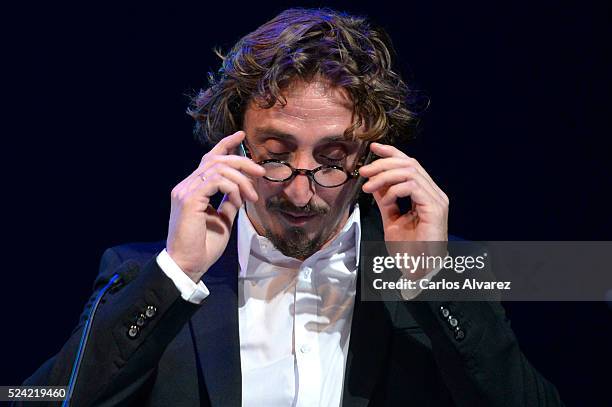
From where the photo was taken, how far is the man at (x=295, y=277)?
7.43 feet

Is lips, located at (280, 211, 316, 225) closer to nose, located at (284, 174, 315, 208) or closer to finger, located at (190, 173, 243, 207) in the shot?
nose, located at (284, 174, 315, 208)

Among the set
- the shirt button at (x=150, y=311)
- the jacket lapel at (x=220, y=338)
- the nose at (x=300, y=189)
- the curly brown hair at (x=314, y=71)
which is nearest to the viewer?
the shirt button at (x=150, y=311)

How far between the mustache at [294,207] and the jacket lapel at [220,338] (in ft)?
0.74

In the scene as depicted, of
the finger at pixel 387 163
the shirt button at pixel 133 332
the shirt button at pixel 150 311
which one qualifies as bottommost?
the shirt button at pixel 133 332

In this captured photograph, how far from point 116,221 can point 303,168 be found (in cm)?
93

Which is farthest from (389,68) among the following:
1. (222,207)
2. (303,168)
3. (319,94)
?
(222,207)

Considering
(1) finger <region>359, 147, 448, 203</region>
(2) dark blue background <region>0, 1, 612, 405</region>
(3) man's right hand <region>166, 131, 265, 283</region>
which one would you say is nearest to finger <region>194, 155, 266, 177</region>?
(3) man's right hand <region>166, 131, 265, 283</region>

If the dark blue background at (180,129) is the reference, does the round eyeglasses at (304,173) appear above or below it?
below

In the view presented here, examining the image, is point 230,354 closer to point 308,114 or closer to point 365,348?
point 365,348

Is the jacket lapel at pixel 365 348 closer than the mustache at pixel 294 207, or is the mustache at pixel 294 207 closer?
the jacket lapel at pixel 365 348

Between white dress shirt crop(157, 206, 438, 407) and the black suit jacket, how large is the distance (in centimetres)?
6

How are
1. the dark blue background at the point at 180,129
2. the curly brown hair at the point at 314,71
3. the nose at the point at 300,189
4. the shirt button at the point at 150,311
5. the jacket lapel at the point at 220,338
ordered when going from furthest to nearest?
1. the dark blue background at the point at 180,129
2. the curly brown hair at the point at 314,71
3. the nose at the point at 300,189
4. the jacket lapel at the point at 220,338
5. the shirt button at the point at 150,311

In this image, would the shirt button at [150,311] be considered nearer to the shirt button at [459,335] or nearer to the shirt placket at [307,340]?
the shirt placket at [307,340]

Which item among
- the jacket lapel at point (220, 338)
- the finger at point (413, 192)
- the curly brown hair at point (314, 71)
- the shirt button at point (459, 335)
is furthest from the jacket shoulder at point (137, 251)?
the shirt button at point (459, 335)
